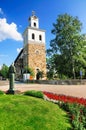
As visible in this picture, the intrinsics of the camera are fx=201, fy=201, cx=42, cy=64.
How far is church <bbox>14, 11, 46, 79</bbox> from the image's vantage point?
190ft

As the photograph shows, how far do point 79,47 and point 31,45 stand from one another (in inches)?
902

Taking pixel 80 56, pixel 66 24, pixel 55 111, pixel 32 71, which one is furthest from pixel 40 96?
pixel 32 71

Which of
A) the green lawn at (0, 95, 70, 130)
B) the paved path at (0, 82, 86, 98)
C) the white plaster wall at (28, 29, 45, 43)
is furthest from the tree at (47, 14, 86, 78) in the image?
the green lawn at (0, 95, 70, 130)

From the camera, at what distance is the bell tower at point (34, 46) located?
58.0m

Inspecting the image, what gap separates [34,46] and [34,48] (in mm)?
681

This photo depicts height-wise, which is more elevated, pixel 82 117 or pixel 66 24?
pixel 66 24

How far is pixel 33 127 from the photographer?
5.90m

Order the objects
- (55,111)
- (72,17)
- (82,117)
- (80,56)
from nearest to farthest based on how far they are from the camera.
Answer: (82,117) → (55,111) → (80,56) → (72,17)

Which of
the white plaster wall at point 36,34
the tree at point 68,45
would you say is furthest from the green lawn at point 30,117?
the white plaster wall at point 36,34

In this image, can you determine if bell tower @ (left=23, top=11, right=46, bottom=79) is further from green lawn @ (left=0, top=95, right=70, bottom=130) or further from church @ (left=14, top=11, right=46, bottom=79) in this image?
green lawn @ (left=0, top=95, right=70, bottom=130)

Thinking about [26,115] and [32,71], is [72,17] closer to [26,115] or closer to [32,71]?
[32,71]

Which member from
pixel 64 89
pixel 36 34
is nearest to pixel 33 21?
pixel 36 34

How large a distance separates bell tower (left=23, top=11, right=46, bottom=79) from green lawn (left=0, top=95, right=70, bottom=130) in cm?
4908

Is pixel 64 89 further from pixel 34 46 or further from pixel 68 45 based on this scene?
pixel 34 46
